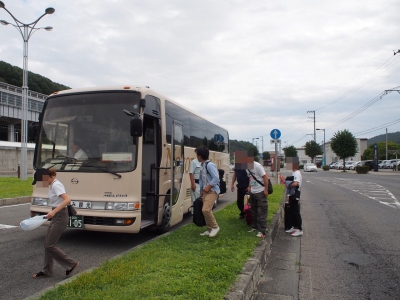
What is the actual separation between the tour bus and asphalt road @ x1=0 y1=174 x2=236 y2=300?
1.77ft

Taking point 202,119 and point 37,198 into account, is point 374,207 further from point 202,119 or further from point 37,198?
point 37,198

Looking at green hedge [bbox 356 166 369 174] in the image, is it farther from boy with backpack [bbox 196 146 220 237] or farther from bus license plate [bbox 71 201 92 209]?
bus license plate [bbox 71 201 92 209]

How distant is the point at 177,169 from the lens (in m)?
8.23

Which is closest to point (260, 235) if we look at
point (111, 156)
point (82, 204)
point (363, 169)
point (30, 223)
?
point (111, 156)

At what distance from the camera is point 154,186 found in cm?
719

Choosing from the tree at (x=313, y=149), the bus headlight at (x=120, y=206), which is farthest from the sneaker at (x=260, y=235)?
the tree at (x=313, y=149)

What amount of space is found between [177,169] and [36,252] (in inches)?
134

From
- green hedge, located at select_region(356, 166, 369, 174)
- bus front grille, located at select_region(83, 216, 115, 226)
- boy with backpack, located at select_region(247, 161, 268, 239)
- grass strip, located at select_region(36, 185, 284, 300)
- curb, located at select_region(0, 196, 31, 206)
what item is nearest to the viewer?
grass strip, located at select_region(36, 185, 284, 300)

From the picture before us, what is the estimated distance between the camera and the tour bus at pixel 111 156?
625 cm

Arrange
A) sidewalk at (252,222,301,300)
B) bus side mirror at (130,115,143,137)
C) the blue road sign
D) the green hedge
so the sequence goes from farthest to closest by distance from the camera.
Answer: the green hedge, the blue road sign, bus side mirror at (130,115,143,137), sidewalk at (252,222,301,300)

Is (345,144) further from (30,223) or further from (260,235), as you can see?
(30,223)

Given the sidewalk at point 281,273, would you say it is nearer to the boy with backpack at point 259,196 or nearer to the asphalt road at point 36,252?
the boy with backpack at point 259,196

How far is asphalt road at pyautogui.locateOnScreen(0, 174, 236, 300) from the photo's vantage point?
4574 mm

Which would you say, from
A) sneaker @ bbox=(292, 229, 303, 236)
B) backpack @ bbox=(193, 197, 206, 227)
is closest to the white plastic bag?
backpack @ bbox=(193, 197, 206, 227)
